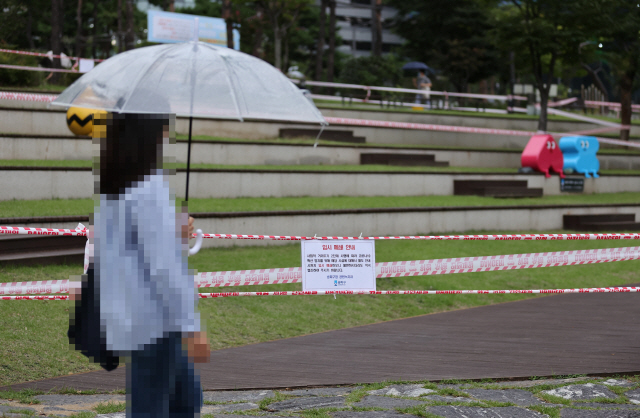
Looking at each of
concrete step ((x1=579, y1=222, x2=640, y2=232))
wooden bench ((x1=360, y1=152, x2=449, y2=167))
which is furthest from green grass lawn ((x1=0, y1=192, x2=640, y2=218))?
wooden bench ((x1=360, y1=152, x2=449, y2=167))

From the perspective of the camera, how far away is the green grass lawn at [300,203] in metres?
9.44

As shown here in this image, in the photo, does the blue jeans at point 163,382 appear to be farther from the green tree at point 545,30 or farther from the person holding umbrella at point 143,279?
the green tree at point 545,30

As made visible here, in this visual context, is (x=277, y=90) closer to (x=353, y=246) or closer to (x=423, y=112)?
(x=353, y=246)

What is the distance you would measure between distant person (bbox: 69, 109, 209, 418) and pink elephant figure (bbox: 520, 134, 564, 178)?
1482 centimetres

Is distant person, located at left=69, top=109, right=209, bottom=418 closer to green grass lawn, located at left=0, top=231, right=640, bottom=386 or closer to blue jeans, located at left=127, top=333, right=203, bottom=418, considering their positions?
blue jeans, located at left=127, top=333, right=203, bottom=418

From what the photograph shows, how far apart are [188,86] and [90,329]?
7.46 feet

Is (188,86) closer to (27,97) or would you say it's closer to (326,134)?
(27,97)

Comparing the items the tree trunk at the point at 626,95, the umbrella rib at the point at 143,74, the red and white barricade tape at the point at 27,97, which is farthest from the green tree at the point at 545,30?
the umbrella rib at the point at 143,74

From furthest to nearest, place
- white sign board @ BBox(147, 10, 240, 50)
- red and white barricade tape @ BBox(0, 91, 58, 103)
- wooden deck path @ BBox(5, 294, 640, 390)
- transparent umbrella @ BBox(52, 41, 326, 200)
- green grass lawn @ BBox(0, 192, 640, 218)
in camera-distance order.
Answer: white sign board @ BBox(147, 10, 240, 50) → red and white barricade tape @ BBox(0, 91, 58, 103) → green grass lawn @ BBox(0, 192, 640, 218) → wooden deck path @ BBox(5, 294, 640, 390) → transparent umbrella @ BBox(52, 41, 326, 200)

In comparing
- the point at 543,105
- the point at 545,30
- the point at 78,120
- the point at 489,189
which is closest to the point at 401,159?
the point at 489,189

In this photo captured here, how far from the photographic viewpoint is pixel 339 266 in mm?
6582

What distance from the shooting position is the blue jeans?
103 inches

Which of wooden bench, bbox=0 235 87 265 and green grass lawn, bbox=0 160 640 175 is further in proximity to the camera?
green grass lawn, bbox=0 160 640 175

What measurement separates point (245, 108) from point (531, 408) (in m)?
2.88
